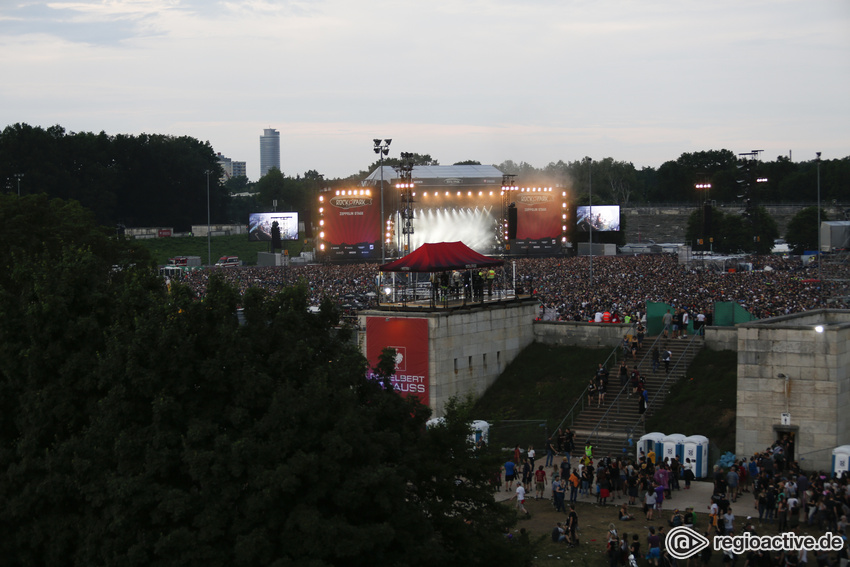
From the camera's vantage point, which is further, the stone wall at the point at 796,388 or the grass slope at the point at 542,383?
the grass slope at the point at 542,383

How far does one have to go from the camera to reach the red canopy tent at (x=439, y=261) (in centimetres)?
3466

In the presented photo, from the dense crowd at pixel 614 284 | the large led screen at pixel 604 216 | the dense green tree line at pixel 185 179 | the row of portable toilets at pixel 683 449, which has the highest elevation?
the dense green tree line at pixel 185 179

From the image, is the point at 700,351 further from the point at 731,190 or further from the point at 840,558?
the point at 731,190

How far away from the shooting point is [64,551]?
1487 cm

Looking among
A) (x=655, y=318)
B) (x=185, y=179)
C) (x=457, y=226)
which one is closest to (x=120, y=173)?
(x=185, y=179)

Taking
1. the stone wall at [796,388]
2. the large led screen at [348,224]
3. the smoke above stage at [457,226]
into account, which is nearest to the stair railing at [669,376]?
the stone wall at [796,388]

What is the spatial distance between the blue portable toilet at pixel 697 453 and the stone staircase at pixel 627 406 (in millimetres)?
1940

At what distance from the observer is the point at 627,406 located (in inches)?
1227

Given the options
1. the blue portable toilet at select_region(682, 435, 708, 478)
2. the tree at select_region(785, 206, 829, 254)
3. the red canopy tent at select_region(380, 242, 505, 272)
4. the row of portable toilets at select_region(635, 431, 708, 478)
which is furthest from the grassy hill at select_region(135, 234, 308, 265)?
the blue portable toilet at select_region(682, 435, 708, 478)

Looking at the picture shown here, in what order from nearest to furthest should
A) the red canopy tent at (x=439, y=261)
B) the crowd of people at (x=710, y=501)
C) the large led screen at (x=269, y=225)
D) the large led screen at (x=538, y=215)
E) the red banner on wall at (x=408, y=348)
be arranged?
the crowd of people at (x=710, y=501)
the red banner on wall at (x=408, y=348)
the red canopy tent at (x=439, y=261)
the large led screen at (x=538, y=215)
the large led screen at (x=269, y=225)

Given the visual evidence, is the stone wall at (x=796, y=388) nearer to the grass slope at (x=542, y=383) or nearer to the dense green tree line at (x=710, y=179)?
the grass slope at (x=542, y=383)

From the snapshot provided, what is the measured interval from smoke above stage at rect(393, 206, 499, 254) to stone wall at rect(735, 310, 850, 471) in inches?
2037

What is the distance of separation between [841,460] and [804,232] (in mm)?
82009

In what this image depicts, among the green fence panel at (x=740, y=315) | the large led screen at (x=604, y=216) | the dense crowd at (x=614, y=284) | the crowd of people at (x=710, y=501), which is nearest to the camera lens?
the crowd of people at (x=710, y=501)
